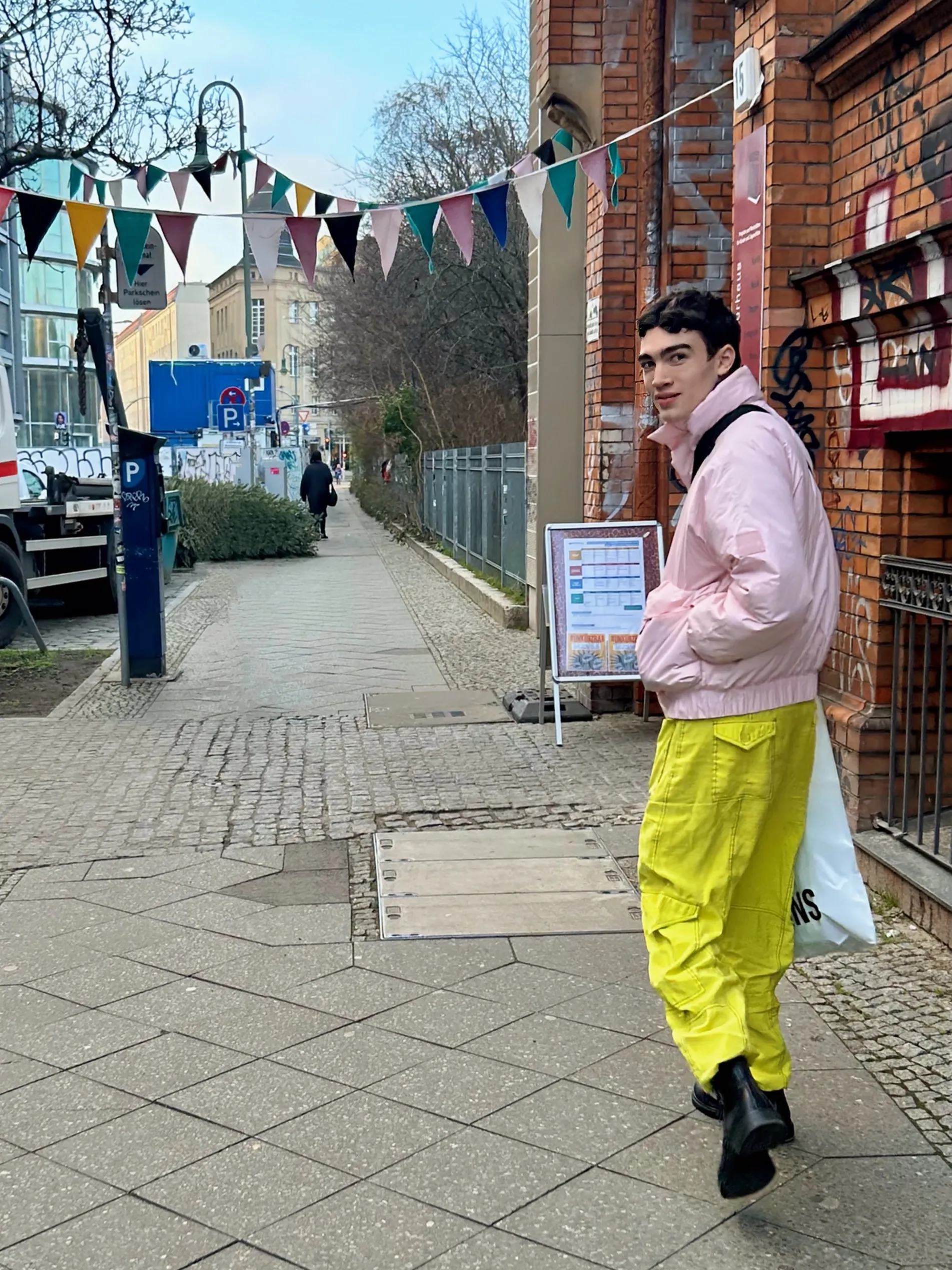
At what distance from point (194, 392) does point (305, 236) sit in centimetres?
2693

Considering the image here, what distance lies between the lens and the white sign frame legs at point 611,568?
8219mm

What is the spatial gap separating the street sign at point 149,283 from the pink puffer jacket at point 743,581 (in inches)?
377

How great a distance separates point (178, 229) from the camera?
8.21 meters

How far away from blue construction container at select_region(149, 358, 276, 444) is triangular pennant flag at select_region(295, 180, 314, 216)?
77.8 feet

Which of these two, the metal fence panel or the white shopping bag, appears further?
the metal fence panel

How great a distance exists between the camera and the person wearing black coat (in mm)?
28375

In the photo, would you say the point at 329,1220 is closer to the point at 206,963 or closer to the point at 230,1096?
the point at 230,1096

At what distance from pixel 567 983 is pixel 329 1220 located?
4.91 ft

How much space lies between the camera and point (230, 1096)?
3.62 meters

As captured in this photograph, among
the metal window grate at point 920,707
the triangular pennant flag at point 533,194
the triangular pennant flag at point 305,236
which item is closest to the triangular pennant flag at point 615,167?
the triangular pennant flag at point 533,194

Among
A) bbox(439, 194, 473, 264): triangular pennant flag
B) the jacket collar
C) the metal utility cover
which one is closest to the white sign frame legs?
the metal utility cover

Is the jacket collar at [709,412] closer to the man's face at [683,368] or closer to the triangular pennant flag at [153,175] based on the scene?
the man's face at [683,368]

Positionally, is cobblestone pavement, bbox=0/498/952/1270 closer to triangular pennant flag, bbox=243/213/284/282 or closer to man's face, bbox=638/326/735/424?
man's face, bbox=638/326/735/424

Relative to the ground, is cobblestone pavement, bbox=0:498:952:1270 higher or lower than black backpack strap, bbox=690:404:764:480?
lower
